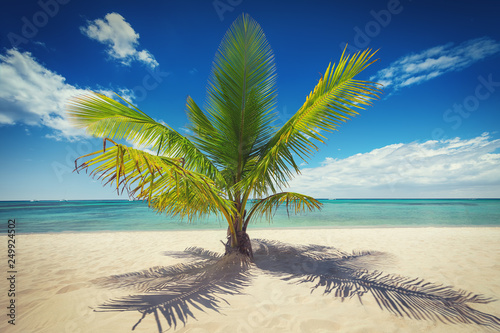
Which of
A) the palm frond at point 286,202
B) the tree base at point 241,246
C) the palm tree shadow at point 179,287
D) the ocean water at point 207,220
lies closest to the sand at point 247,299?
the palm tree shadow at point 179,287

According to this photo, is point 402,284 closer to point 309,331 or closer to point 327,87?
point 309,331

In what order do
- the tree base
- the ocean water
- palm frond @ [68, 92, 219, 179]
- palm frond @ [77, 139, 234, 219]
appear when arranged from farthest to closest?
the ocean water < the tree base < palm frond @ [68, 92, 219, 179] < palm frond @ [77, 139, 234, 219]

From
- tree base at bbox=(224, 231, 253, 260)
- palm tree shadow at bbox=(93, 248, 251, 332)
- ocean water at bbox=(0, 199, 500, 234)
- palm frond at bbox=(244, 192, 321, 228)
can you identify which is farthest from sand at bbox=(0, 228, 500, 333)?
ocean water at bbox=(0, 199, 500, 234)

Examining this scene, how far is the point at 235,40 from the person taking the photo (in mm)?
3461

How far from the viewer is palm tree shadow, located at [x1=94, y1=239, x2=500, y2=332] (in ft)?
7.80

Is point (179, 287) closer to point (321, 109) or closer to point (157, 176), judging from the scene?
point (157, 176)

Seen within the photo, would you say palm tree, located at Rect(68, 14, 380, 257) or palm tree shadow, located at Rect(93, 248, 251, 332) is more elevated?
palm tree, located at Rect(68, 14, 380, 257)

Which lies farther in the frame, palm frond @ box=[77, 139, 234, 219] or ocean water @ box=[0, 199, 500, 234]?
ocean water @ box=[0, 199, 500, 234]

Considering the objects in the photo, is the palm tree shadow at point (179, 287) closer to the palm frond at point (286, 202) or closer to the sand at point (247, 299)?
the sand at point (247, 299)

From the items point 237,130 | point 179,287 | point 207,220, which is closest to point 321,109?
point 237,130

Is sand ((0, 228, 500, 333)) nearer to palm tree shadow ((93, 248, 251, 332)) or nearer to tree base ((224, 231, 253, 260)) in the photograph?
palm tree shadow ((93, 248, 251, 332))

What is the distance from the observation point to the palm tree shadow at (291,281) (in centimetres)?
238

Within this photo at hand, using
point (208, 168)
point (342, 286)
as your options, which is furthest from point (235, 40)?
point (342, 286)

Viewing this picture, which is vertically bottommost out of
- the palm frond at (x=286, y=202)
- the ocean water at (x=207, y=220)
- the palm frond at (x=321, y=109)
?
the ocean water at (x=207, y=220)
